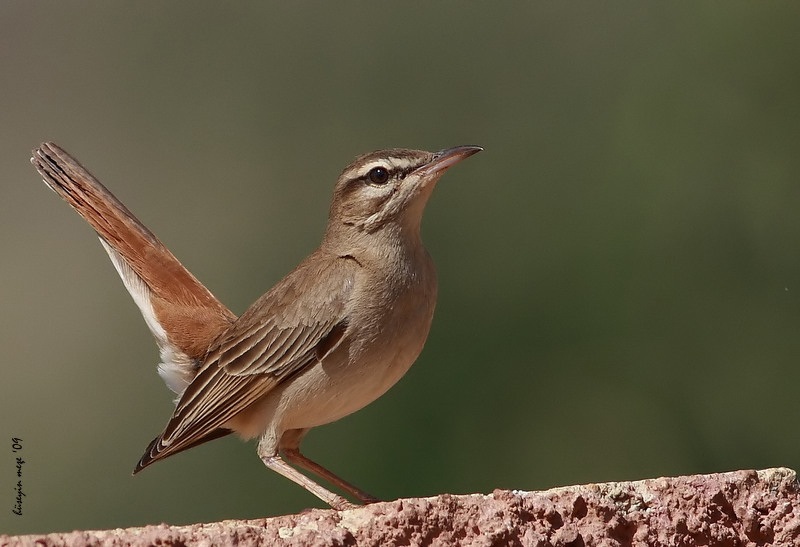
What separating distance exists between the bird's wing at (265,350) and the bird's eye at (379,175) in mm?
366

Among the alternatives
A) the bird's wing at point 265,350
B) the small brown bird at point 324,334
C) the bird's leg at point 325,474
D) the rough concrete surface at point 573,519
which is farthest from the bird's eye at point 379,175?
the rough concrete surface at point 573,519

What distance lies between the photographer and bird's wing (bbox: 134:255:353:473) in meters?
4.59

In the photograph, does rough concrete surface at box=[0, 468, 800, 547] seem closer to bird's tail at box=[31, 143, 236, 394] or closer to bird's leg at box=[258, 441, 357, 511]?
bird's leg at box=[258, 441, 357, 511]

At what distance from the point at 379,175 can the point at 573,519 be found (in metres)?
2.30

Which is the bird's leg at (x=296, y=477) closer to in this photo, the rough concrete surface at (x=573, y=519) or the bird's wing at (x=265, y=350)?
the bird's wing at (x=265, y=350)

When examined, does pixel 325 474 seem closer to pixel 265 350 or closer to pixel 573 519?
pixel 265 350

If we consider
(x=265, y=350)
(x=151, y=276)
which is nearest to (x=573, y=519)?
(x=265, y=350)

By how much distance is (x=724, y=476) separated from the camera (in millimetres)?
2969

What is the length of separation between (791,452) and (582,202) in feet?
7.00

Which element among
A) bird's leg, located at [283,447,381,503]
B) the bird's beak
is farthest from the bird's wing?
the bird's beak

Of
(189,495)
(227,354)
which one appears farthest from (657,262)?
(227,354)

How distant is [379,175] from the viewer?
491 cm

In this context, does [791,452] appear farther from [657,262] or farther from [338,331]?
[338,331]

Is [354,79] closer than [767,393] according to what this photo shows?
No
